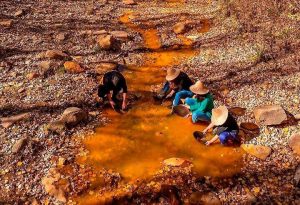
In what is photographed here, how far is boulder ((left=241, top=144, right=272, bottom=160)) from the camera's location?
8.23 meters

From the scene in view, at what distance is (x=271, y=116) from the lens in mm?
9062

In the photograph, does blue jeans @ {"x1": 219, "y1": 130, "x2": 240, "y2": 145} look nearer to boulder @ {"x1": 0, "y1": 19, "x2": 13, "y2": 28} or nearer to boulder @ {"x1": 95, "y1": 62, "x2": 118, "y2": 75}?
boulder @ {"x1": 95, "y1": 62, "x2": 118, "y2": 75}

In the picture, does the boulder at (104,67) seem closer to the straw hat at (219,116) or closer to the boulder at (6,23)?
the straw hat at (219,116)

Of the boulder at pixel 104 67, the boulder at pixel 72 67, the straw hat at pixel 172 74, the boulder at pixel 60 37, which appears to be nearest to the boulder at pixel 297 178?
the straw hat at pixel 172 74

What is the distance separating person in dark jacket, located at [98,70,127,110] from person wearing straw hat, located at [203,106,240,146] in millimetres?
2623

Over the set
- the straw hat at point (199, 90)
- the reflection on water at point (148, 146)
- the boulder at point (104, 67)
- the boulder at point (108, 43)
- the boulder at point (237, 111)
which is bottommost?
the reflection on water at point (148, 146)

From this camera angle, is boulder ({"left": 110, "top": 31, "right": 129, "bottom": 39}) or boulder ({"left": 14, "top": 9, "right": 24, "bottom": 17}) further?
boulder ({"left": 14, "top": 9, "right": 24, "bottom": 17})

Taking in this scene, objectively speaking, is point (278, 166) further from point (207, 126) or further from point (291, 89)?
point (291, 89)

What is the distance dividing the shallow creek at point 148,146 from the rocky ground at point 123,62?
1.02 ft

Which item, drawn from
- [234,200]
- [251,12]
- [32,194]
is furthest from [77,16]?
[234,200]

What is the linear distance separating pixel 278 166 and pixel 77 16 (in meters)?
11.5

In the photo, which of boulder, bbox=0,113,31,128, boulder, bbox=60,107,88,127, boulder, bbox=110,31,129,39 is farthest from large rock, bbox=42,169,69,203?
boulder, bbox=110,31,129,39

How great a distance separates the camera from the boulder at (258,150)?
27.0ft

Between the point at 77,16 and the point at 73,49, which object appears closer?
the point at 73,49
